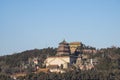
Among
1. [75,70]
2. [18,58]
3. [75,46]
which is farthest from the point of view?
[18,58]

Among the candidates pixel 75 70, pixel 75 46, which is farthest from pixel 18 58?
pixel 75 70

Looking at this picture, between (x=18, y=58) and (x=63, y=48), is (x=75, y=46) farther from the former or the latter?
(x=18, y=58)

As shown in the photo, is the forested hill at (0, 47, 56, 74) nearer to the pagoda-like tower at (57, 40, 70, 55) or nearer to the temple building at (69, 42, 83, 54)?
the temple building at (69, 42, 83, 54)

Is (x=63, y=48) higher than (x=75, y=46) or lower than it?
lower

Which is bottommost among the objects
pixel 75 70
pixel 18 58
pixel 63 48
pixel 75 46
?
pixel 75 70

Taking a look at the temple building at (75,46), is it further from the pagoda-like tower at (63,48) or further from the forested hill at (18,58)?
the forested hill at (18,58)

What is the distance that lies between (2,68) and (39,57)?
649 centimetres

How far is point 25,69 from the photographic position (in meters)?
56.9

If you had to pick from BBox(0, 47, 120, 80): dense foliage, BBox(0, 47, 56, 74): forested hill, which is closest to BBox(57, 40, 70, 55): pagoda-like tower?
BBox(0, 47, 120, 80): dense foliage

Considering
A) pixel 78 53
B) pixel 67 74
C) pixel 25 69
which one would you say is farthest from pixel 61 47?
pixel 67 74

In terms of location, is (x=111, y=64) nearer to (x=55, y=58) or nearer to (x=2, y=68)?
(x=55, y=58)

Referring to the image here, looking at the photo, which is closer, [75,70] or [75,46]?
[75,70]

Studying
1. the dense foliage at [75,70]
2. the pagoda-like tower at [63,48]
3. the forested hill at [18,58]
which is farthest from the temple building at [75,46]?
the dense foliage at [75,70]

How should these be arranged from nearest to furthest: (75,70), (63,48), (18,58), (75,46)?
(75,70) < (63,48) < (75,46) < (18,58)
